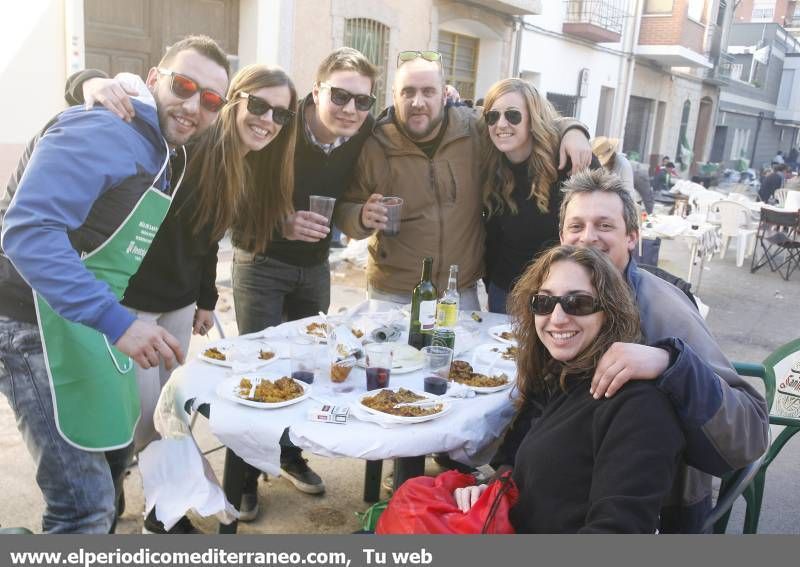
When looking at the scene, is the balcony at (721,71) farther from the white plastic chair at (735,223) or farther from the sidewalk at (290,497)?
the sidewalk at (290,497)

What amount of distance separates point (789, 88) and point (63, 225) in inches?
1871

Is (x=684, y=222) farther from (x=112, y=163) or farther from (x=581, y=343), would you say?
(x=112, y=163)

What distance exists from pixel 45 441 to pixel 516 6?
13.6 meters

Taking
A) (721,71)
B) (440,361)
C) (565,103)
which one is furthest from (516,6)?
→ (721,71)

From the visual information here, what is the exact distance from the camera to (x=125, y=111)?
2100mm

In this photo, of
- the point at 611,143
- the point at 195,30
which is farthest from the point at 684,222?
the point at 195,30

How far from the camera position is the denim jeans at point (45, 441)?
1.99 metres

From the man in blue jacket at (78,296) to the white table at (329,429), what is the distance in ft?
0.90

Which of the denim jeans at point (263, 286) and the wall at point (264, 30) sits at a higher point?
the wall at point (264, 30)

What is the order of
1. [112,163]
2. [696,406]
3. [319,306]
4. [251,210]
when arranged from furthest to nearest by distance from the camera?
[319,306]
[251,210]
[112,163]
[696,406]

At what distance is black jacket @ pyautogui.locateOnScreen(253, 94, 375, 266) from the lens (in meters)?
3.41

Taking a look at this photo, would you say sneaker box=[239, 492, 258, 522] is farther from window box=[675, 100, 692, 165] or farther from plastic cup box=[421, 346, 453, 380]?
window box=[675, 100, 692, 165]

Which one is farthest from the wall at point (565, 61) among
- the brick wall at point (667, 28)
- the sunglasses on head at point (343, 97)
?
the sunglasses on head at point (343, 97)

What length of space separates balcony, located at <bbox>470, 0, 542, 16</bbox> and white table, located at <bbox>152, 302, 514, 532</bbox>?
1220 centimetres
